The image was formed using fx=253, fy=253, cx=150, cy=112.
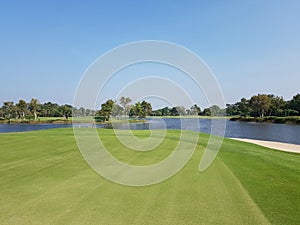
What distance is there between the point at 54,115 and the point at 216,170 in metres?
114

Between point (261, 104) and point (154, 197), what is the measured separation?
311 ft

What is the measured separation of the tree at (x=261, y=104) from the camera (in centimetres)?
9078

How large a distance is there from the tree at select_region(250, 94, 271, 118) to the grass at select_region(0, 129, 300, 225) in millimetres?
89887

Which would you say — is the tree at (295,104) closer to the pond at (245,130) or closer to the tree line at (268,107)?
the tree line at (268,107)

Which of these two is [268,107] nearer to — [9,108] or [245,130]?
[245,130]

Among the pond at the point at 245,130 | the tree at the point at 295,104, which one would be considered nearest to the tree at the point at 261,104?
the tree at the point at 295,104

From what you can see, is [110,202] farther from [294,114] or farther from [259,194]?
[294,114]

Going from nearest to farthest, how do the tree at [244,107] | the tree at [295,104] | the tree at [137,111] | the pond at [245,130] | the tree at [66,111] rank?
the pond at [245,130]
the tree at [137,111]
the tree at [295,104]
the tree at [66,111]
the tree at [244,107]

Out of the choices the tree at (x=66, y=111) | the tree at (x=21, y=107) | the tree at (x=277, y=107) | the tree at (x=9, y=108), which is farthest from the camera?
the tree at (x=9, y=108)

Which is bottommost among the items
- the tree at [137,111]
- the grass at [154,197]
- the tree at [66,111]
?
the grass at [154,197]

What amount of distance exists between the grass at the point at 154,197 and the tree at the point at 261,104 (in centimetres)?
8989

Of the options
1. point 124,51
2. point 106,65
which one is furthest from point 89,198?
point 124,51

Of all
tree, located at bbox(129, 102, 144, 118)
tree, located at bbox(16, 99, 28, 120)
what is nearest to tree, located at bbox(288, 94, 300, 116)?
tree, located at bbox(129, 102, 144, 118)

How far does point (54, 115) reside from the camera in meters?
113
